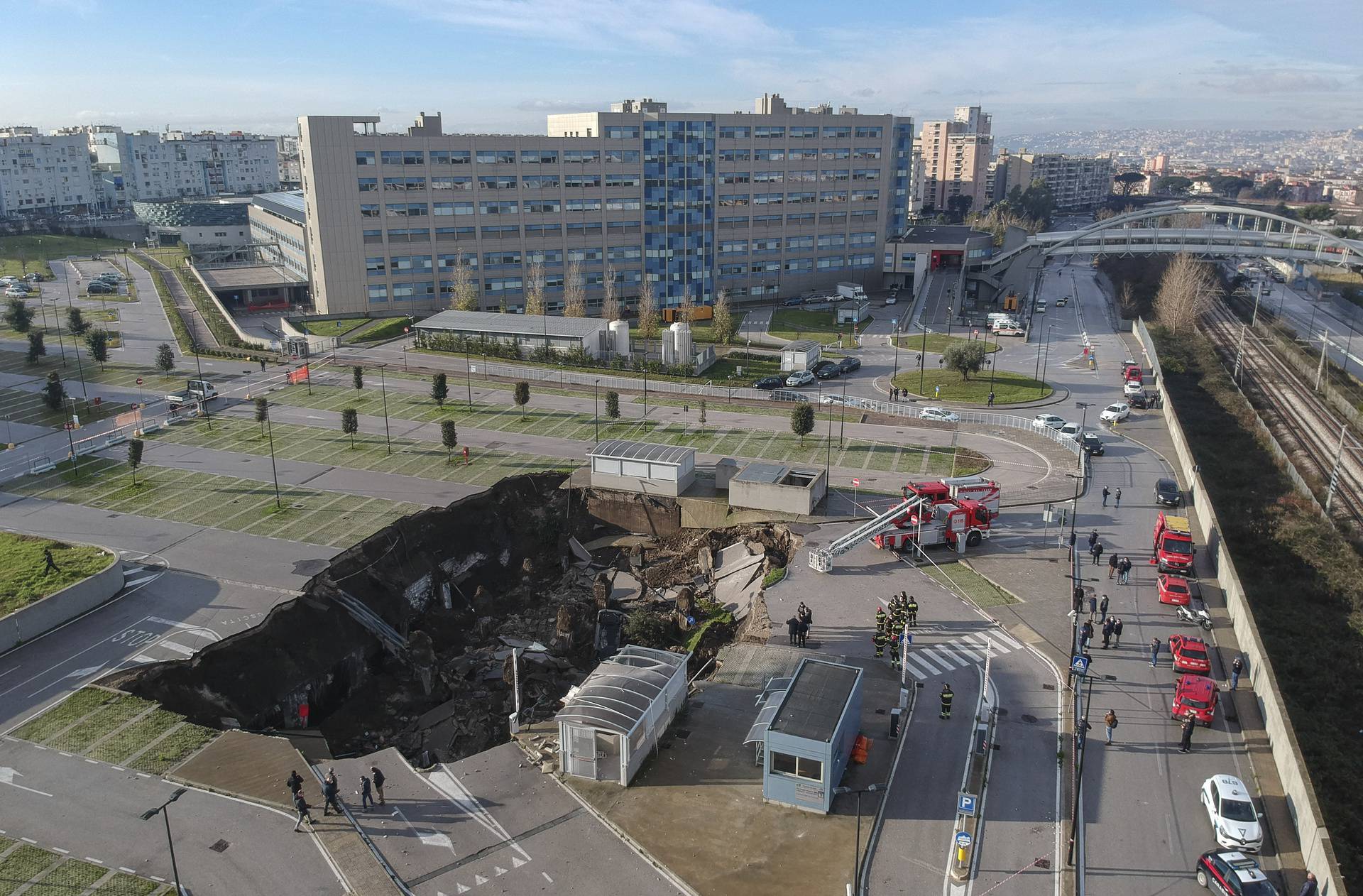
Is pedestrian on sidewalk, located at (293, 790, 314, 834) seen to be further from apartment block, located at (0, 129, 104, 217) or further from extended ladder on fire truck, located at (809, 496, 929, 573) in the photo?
apartment block, located at (0, 129, 104, 217)

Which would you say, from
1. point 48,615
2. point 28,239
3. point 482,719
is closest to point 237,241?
point 28,239

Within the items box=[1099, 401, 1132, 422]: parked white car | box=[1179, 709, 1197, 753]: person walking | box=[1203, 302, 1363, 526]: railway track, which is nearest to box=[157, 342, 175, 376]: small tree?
box=[1099, 401, 1132, 422]: parked white car

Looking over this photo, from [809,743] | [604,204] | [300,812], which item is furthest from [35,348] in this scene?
[809,743]

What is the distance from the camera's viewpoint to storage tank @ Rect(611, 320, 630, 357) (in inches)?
2938

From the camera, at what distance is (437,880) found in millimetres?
20797

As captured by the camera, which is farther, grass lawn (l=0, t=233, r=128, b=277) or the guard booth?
grass lawn (l=0, t=233, r=128, b=277)

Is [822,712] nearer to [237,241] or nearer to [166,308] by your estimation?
[166,308]

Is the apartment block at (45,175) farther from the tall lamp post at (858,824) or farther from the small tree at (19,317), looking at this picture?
the tall lamp post at (858,824)

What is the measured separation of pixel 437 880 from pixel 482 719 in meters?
10.1

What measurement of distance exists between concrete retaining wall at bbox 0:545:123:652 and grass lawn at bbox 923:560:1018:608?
102ft

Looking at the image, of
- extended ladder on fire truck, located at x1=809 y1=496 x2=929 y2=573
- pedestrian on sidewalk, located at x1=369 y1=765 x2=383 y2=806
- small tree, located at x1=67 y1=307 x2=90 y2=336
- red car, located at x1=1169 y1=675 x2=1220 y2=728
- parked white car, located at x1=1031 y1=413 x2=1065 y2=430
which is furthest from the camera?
small tree, located at x1=67 y1=307 x2=90 y2=336

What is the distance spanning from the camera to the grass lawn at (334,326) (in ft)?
265

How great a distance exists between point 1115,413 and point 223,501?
50.3 meters

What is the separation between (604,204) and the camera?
311ft
